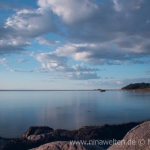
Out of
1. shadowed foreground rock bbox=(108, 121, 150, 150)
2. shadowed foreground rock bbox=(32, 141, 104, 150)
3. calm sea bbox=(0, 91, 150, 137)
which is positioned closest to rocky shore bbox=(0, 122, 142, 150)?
shadowed foreground rock bbox=(108, 121, 150, 150)

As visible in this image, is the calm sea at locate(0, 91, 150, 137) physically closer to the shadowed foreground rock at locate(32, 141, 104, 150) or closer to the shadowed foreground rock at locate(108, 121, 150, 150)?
the shadowed foreground rock at locate(108, 121, 150, 150)

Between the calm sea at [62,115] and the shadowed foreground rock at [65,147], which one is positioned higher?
the shadowed foreground rock at [65,147]

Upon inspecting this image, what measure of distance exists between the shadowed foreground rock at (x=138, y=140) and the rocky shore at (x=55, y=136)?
10.4ft

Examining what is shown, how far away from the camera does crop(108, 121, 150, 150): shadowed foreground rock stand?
7.85 m

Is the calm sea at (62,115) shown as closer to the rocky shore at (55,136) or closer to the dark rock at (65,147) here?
the rocky shore at (55,136)

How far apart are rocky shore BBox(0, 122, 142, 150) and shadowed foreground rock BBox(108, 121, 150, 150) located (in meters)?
3.18

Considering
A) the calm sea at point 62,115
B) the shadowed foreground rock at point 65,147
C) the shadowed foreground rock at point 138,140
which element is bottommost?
the calm sea at point 62,115

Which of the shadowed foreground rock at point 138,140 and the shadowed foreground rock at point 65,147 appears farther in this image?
the shadowed foreground rock at point 138,140

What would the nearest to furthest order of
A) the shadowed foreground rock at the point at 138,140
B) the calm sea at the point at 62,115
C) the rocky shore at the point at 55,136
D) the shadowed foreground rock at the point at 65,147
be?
the shadowed foreground rock at the point at 65,147
the shadowed foreground rock at the point at 138,140
the rocky shore at the point at 55,136
the calm sea at the point at 62,115

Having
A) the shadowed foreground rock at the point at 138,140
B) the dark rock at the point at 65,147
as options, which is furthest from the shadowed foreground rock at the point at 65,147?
the shadowed foreground rock at the point at 138,140

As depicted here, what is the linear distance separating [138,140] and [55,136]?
271 inches

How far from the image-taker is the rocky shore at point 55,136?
1285 centimetres

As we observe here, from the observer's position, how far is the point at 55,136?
1388 centimetres

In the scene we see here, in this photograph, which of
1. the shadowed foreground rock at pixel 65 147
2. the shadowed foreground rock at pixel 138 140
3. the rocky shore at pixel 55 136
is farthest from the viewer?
the rocky shore at pixel 55 136
